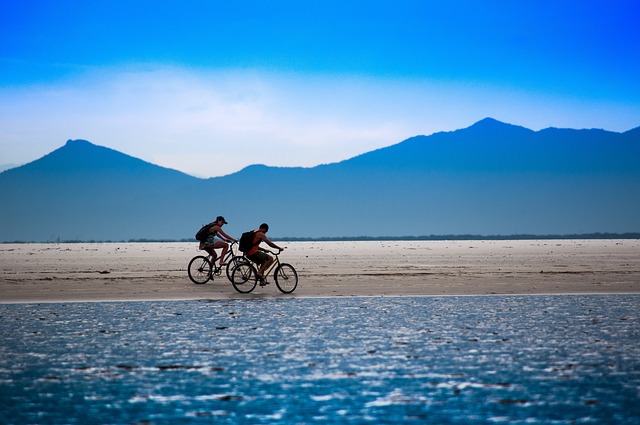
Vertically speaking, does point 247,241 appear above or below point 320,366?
above

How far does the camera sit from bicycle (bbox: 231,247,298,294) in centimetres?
2380

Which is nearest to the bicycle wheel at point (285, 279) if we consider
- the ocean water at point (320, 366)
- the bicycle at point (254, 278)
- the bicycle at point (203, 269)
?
the bicycle at point (254, 278)

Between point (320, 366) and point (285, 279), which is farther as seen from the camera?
point (285, 279)

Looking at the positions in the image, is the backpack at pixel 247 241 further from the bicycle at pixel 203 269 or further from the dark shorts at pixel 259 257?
the bicycle at pixel 203 269

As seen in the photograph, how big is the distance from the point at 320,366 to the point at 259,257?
12.0 metres

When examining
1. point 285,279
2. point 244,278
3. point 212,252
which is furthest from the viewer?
point 212,252

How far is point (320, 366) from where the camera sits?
37.4 ft

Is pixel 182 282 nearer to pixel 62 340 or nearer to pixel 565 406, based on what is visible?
pixel 62 340

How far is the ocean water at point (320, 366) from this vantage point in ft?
28.2

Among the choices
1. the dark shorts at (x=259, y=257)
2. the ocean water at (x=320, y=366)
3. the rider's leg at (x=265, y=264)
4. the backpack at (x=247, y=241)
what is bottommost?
the ocean water at (x=320, y=366)

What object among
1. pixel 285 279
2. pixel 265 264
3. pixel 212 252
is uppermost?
pixel 212 252

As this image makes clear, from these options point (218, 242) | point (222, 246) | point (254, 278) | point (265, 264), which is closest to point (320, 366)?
point (265, 264)

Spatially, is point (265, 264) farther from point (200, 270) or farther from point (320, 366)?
point (320, 366)

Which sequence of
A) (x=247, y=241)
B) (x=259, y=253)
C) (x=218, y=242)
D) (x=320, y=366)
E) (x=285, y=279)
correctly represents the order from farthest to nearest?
(x=218, y=242) → (x=285, y=279) → (x=259, y=253) → (x=247, y=241) → (x=320, y=366)
